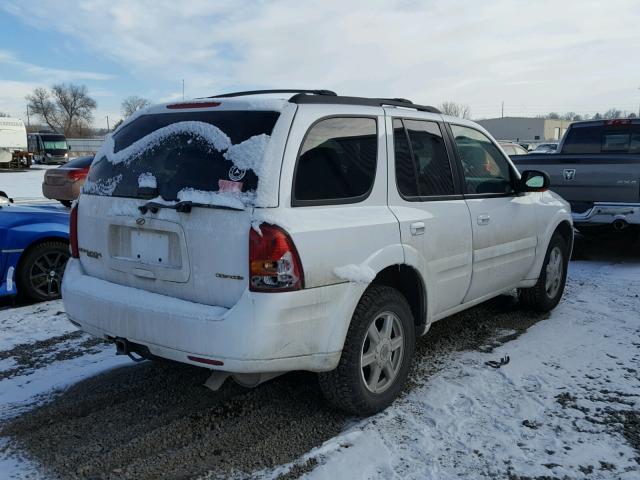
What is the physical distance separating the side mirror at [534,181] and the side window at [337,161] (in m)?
1.90

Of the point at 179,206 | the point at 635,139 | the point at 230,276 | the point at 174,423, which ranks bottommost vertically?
the point at 174,423

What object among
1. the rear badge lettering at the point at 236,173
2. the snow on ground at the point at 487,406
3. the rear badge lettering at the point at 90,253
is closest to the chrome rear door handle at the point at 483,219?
the snow on ground at the point at 487,406

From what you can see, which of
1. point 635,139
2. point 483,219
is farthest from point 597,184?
point 483,219

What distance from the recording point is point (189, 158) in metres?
3.16

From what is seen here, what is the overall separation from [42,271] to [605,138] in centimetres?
836

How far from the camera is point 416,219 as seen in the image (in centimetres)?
366

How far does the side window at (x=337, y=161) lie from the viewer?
3.06 meters

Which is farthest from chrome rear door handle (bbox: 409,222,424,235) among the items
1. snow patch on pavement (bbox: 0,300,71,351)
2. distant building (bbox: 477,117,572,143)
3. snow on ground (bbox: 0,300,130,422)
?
distant building (bbox: 477,117,572,143)

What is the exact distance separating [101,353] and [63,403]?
91 centimetres

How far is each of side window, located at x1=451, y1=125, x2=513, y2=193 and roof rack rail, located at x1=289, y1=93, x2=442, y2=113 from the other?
354 mm

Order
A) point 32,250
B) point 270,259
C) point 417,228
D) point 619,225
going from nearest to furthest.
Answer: point 270,259, point 417,228, point 32,250, point 619,225

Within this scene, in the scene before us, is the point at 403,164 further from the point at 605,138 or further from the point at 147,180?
the point at 605,138

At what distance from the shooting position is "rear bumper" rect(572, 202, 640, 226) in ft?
24.6

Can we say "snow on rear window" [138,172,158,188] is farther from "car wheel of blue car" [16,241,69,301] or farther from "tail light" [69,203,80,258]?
"car wheel of blue car" [16,241,69,301]
